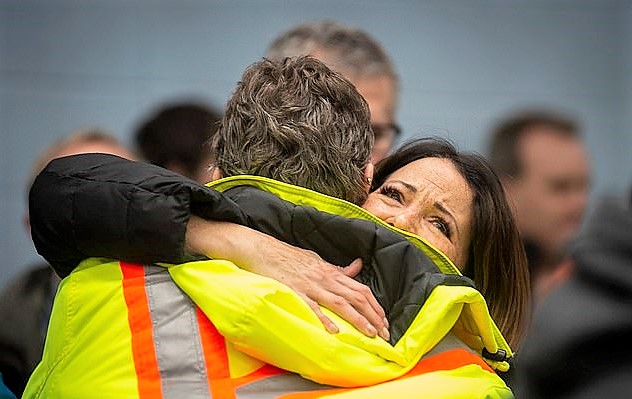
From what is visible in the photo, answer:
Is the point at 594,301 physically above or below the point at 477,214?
above

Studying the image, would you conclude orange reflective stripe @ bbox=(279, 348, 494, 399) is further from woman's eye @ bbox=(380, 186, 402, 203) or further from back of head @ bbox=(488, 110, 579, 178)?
back of head @ bbox=(488, 110, 579, 178)

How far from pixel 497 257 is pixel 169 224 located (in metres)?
0.62

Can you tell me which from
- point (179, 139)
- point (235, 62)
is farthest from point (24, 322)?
point (235, 62)

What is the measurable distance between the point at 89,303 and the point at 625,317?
92 cm

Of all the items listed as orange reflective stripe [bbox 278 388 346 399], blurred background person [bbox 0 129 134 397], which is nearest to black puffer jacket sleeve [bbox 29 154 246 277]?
orange reflective stripe [bbox 278 388 346 399]

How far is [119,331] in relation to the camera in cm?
148

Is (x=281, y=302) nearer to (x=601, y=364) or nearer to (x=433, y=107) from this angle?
(x=601, y=364)

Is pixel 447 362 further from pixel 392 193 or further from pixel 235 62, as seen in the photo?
pixel 235 62

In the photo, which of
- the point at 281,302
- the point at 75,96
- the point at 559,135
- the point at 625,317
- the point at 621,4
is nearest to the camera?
the point at 625,317

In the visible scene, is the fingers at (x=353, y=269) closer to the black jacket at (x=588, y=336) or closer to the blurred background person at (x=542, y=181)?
the black jacket at (x=588, y=336)

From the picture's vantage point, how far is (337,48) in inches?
101

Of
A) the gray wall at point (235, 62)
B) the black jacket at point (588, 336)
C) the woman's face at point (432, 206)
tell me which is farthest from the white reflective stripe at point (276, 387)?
the gray wall at point (235, 62)

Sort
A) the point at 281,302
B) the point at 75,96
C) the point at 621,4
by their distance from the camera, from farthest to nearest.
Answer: the point at 621,4 → the point at 75,96 → the point at 281,302

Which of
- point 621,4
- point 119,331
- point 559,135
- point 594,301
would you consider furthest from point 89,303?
point 621,4
